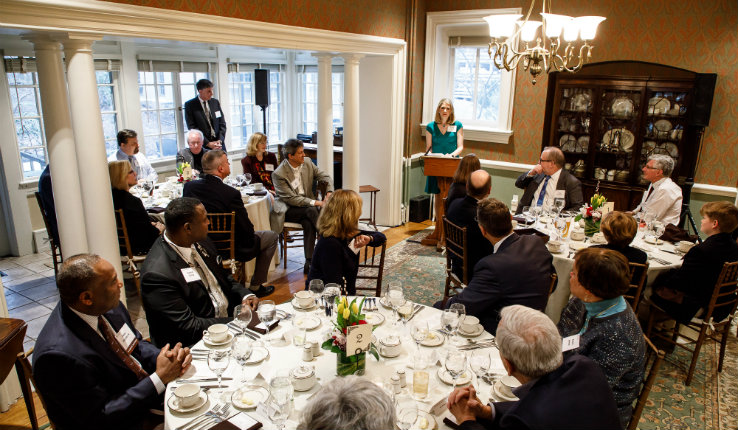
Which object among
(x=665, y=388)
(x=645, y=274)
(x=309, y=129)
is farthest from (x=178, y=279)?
(x=309, y=129)

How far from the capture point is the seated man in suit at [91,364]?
2.02 m

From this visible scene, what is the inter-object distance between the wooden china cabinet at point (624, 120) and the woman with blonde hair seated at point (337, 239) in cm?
437

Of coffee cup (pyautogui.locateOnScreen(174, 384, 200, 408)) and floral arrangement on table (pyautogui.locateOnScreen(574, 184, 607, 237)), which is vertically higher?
floral arrangement on table (pyautogui.locateOnScreen(574, 184, 607, 237))

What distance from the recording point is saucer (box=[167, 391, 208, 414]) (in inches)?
81.0

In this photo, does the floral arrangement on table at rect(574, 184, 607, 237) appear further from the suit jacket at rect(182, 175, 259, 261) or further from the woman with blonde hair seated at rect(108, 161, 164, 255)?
the woman with blonde hair seated at rect(108, 161, 164, 255)

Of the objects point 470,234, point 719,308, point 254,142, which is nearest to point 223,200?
point 254,142

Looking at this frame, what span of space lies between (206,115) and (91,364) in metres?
5.46

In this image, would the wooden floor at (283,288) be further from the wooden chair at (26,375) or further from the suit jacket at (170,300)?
the suit jacket at (170,300)

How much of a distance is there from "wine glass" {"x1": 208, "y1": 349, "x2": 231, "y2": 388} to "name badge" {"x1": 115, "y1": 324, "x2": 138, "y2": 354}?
1.41 feet

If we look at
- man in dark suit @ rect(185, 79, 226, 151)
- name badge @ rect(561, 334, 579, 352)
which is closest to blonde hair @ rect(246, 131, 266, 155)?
man in dark suit @ rect(185, 79, 226, 151)

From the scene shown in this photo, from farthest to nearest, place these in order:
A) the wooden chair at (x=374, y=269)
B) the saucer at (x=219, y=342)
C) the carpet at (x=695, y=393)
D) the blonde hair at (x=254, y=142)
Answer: the blonde hair at (x=254, y=142) → the wooden chair at (x=374, y=269) → the carpet at (x=695, y=393) → the saucer at (x=219, y=342)

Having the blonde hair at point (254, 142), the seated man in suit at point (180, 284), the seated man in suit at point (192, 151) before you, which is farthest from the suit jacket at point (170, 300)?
the seated man in suit at point (192, 151)

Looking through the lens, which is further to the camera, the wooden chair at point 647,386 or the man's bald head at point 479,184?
the man's bald head at point 479,184

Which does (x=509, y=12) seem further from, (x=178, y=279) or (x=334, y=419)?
(x=334, y=419)
